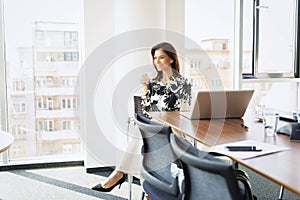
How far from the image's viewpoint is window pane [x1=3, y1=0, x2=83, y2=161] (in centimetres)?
372

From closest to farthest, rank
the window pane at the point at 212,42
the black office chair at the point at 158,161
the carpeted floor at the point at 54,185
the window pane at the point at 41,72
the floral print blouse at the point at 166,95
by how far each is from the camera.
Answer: the black office chair at the point at 158,161, the floral print blouse at the point at 166,95, the carpeted floor at the point at 54,185, the window pane at the point at 41,72, the window pane at the point at 212,42

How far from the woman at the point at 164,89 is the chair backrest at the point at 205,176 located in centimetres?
152

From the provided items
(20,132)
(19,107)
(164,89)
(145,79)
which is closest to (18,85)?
(19,107)

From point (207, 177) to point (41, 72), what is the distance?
10.1ft

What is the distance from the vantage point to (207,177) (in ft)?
3.86

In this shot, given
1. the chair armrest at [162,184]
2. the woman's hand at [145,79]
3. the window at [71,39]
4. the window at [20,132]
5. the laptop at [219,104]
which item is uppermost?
the window at [71,39]

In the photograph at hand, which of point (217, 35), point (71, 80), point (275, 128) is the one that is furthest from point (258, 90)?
point (275, 128)

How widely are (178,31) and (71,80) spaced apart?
1349mm

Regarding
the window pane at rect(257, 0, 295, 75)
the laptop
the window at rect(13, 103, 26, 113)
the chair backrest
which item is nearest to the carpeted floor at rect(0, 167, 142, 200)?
the window at rect(13, 103, 26, 113)

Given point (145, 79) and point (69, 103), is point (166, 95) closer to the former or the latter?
point (145, 79)

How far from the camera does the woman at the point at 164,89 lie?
2.88 meters

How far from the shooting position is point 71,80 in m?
3.90

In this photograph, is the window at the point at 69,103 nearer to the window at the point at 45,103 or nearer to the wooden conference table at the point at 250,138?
the window at the point at 45,103

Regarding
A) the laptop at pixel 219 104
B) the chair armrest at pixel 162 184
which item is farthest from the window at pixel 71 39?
the chair armrest at pixel 162 184
